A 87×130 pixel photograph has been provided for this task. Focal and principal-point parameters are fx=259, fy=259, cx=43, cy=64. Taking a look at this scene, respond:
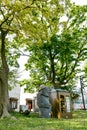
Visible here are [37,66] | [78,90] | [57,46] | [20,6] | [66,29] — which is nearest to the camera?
[20,6]

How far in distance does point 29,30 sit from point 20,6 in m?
1.95

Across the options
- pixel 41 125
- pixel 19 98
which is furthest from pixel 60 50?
pixel 19 98

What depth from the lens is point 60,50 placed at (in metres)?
22.8

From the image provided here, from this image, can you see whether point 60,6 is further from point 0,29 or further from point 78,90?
point 78,90

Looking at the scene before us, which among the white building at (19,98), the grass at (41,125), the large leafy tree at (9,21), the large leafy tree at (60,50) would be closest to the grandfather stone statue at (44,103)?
the large leafy tree at (9,21)

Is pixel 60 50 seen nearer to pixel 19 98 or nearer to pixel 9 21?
pixel 9 21

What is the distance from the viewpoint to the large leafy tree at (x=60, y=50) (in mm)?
22719

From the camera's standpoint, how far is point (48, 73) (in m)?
26.4

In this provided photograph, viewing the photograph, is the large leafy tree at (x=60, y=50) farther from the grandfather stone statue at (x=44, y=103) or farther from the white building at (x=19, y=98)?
the white building at (x=19, y=98)

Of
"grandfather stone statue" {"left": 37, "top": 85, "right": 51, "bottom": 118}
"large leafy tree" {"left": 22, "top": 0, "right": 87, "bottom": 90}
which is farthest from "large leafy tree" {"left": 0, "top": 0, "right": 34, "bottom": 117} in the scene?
"large leafy tree" {"left": 22, "top": 0, "right": 87, "bottom": 90}

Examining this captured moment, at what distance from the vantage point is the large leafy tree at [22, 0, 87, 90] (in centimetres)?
2272

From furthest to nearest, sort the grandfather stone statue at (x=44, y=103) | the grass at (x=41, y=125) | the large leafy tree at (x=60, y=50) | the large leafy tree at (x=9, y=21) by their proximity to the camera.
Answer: the large leafy tree at (x=60, y=50), the grandfather stone statue at (x=44, y=103), the large leafy tree at (x=9, y=21), the grass at (x=41, y=125)

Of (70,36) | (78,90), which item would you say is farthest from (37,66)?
(78,90)

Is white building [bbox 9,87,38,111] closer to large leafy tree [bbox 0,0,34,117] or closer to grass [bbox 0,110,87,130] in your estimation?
large leafy tree [bbox 0,0,34,117]
